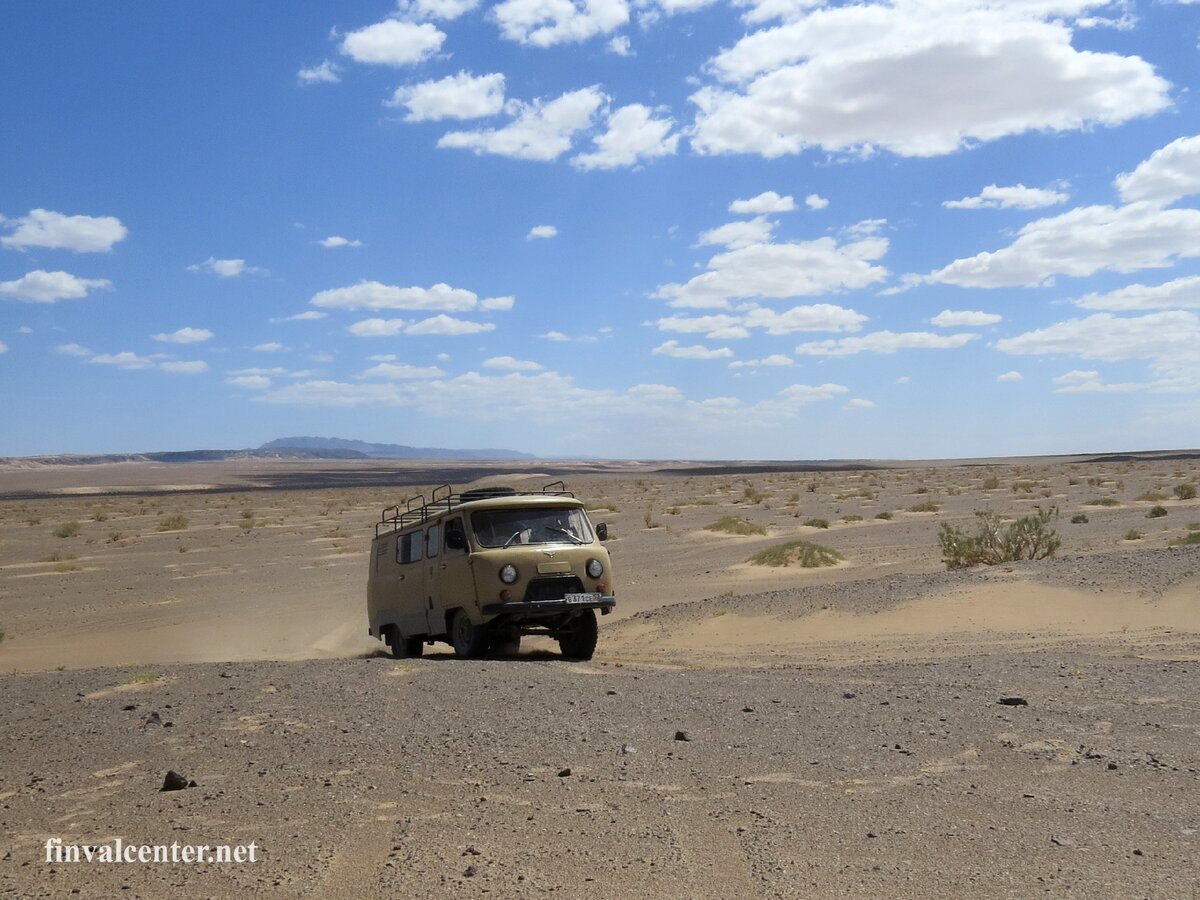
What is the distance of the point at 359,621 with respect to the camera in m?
22.5

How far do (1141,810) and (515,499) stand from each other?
30.8 ft

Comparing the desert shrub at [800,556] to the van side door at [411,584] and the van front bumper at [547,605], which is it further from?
the van front bumper at [547,605]

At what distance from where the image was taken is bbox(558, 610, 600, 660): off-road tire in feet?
48.4

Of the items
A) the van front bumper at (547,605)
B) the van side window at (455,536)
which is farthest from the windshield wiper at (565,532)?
the van side window at (455,536)

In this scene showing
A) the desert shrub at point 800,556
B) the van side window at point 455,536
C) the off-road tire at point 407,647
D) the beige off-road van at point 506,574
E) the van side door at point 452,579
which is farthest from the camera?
the desert shrub at point 800,556

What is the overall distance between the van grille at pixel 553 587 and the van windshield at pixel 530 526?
2.02ft

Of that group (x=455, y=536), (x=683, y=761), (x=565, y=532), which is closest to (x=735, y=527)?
(x=565, y=532)

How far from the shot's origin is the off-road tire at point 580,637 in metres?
14.8

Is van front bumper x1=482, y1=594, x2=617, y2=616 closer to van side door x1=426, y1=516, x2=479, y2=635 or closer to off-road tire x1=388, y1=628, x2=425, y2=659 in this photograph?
van side door x1=426, y1=516, x2=479, y2=635

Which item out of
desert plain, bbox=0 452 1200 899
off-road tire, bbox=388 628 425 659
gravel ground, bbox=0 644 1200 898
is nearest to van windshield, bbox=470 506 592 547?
desert plain, bbox=0 452 1200 899

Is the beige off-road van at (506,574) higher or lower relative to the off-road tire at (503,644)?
higher

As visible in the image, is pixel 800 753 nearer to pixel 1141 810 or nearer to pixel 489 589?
pixel 1141 810

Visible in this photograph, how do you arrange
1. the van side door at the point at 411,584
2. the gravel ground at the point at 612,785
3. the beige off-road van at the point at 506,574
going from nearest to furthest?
the gravel ground at the point at 612,785 → the beige off-road van at the point at 506,574 → the van side door at the point at 411,584

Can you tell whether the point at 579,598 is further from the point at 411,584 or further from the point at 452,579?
the point at 411,584
